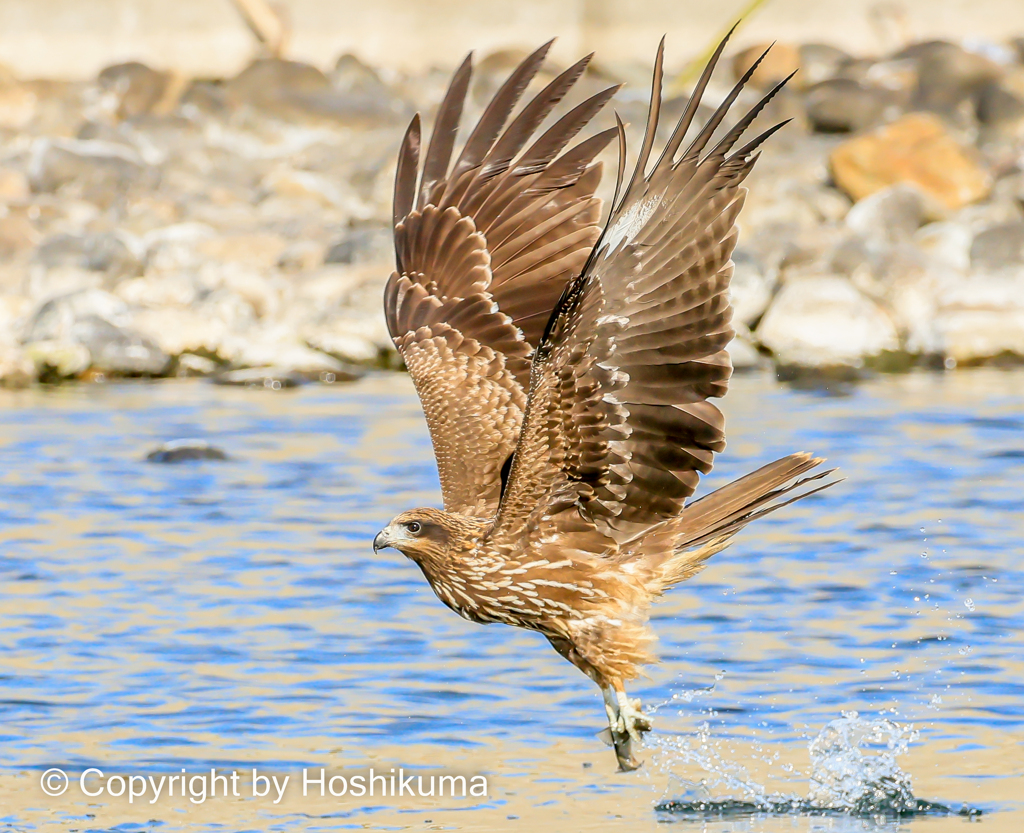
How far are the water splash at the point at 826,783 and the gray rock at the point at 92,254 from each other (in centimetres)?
1383

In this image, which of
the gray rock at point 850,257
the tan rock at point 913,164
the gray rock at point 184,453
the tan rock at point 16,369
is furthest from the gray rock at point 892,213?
Answer: the gray rock at point 184,453

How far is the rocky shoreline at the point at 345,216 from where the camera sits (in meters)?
17.4

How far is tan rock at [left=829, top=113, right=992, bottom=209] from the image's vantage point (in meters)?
22.0

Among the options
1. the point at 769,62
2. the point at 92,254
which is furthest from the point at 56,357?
the point at 769,62

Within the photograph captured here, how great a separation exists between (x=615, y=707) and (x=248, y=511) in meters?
5.87

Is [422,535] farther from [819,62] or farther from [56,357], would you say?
[819,62]

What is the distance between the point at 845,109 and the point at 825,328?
10.1 m

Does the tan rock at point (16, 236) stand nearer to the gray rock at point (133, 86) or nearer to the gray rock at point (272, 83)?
Answer: the gray rock at point (272, 83)

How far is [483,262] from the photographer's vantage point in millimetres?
7090

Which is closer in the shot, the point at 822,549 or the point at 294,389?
the point at 822,549

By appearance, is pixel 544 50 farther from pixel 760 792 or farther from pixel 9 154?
pixel 9 154

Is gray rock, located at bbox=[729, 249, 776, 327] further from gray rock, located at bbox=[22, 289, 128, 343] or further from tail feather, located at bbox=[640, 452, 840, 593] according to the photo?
tail feather, located at bbox=[640, 452, 840, 593]

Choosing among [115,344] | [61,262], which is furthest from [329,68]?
[115,344]

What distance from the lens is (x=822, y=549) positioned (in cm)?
1059
